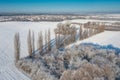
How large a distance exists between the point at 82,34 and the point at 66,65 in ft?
34.8

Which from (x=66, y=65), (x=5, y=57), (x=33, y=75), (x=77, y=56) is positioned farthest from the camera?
(x=5, y=57)

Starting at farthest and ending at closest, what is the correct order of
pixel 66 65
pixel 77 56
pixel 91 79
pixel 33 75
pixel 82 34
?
pixel 82 34 < pixel 77 56 < pixel 66 65 < pixel 33 75 < pixel 91 79

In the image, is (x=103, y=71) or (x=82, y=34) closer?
(x=103, y=71)

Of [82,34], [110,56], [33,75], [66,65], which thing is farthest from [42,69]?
[82,34]

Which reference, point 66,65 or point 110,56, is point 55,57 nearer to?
point 66,65

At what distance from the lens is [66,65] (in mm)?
12586

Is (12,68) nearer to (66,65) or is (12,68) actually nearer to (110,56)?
(66,65)

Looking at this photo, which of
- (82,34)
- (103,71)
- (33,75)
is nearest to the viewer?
(103,71)

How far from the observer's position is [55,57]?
14.0m

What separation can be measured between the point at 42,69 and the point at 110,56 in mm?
4647

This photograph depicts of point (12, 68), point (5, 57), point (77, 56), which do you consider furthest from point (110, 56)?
point (5, 57)

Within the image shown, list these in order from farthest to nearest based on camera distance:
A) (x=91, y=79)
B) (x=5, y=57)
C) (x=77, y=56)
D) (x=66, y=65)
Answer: (x=5, y=57)
(x=77, y=56)
(x=66, y=65)
(x=91, y=79)

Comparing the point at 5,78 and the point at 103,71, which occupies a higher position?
the point at 103,71

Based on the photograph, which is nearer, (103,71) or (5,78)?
(103,71)
